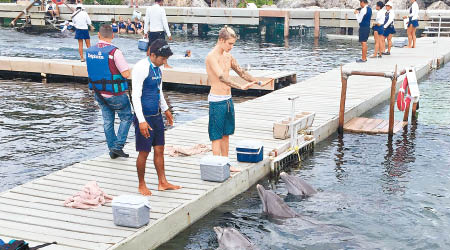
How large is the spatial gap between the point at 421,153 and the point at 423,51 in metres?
14.6

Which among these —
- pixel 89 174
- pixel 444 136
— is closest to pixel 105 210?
pixel 89 174

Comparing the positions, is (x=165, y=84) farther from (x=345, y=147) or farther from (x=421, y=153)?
(x=421, y=153)

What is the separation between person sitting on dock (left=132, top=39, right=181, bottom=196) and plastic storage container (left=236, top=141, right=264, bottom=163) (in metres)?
1.94

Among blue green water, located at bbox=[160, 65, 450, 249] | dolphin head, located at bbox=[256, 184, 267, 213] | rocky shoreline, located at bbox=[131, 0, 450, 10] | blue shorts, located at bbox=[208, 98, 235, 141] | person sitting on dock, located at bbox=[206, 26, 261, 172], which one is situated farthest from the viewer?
rocky shoreline, located at bbox=[131, 0, 450, 10]

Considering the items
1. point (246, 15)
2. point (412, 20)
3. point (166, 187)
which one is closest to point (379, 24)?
point (412, 20)

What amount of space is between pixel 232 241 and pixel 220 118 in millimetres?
2160

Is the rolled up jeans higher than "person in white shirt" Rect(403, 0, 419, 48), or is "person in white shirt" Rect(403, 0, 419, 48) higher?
"person in white shirt" Rect(403, 0, 419, 48)

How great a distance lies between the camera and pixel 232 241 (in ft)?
24.0

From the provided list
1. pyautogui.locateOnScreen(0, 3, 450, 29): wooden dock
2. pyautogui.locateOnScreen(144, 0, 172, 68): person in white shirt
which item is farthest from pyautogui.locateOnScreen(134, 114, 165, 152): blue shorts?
pyautogui.locateOnScreen(0, 3, 450, 29): wooden dock

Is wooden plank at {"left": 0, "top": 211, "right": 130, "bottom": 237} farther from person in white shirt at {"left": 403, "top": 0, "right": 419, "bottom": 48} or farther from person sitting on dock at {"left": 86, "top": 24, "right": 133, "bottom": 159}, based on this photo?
person in white shirt at {"left": 403, "top": 0, "right": 419, "bottom": 48}

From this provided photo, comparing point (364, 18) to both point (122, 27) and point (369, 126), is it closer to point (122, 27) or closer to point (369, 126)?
point (369, 126)

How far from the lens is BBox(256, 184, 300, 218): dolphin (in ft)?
27.9

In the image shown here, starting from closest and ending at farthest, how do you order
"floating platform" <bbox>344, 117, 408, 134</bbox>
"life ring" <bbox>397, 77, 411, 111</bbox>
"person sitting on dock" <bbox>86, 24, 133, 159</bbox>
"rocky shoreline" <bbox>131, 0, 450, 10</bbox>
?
"person sitting on dock" <bbox>86, 24, 133, 159</bbox>
"floating platform" <bbox>344, 117, 408, 134</bbox>
"life ring" <bbox>397, 77, 411, 111</bbox>
"rocky shoreline" <bbox>131, 0, 450, 10</bbox>

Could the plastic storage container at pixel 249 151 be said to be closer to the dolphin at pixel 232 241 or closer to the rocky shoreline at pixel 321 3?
the dolphin at pixel 232 241
